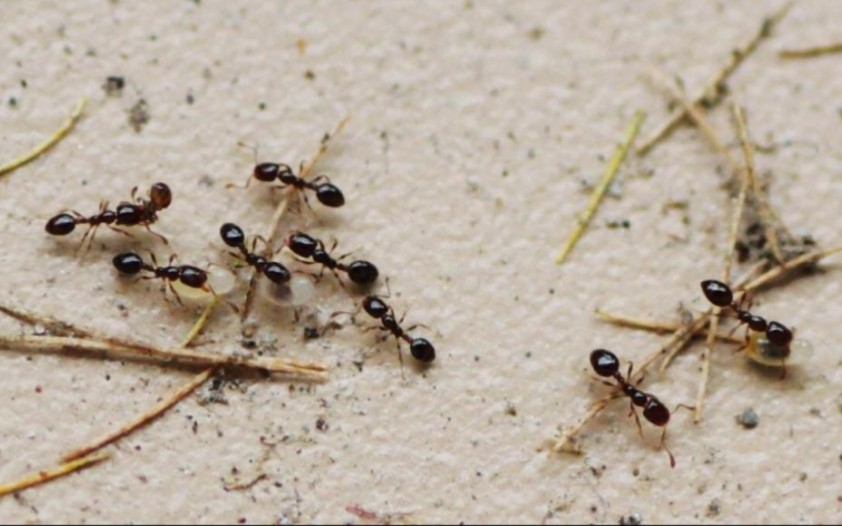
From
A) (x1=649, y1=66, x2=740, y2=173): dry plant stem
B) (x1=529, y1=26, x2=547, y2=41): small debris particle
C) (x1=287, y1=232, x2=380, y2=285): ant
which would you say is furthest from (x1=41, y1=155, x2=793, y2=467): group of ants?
(x1=529, y1=26, x2=547, y2=41): small debris particle

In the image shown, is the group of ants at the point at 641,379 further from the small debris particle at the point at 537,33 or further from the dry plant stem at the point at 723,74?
the small debris particle at the point at 537,33

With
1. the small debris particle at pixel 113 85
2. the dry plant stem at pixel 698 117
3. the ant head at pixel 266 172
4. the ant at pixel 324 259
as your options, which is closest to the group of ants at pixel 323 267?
the ant at pixel 324 259

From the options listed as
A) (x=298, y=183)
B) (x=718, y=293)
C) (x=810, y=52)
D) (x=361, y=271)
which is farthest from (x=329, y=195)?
(x=810, y=52)

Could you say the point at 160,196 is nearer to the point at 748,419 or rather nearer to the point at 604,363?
the point at 604,363

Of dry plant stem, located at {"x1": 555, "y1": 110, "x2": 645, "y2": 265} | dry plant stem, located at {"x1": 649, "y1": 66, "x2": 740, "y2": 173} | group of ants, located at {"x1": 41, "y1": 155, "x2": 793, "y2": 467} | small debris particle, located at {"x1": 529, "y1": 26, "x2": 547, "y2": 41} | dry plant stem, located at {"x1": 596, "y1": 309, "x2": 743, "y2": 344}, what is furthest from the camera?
small debris particle, located at {"x1": 529, "y1": 26, "x2": 547, "y2": 41}

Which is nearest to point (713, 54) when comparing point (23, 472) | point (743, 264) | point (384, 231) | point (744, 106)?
point (744, 106)

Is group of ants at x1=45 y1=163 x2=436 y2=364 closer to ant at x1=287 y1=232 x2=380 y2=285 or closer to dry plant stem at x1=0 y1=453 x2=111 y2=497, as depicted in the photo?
ant at x1=287 y1=232 x2=380 y2=285
